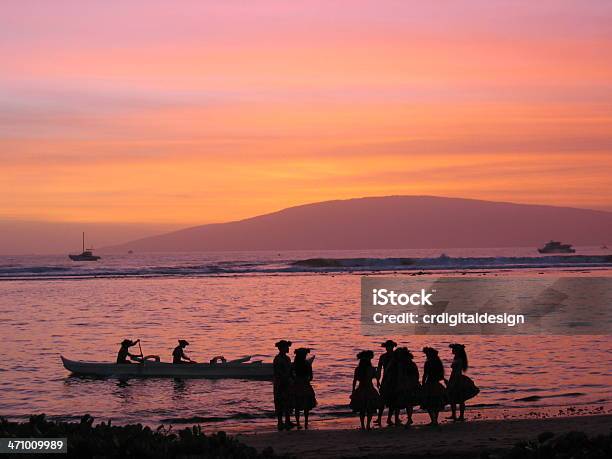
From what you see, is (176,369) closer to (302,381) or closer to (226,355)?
(226,355)

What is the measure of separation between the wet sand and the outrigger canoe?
393 inches

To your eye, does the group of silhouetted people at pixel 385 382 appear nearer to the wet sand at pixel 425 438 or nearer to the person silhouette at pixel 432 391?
the person silhouette at pixel 432 391

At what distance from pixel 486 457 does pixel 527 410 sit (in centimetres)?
986

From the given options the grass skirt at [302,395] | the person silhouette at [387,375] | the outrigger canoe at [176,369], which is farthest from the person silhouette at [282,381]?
the outrigger canoe at [176,369]

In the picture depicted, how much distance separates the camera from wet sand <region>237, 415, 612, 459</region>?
1591cm

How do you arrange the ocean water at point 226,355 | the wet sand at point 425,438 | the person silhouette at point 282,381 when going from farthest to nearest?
the ocean water at point 226,355, the person silhouette at point 282,381, the wet sand at point 425,438

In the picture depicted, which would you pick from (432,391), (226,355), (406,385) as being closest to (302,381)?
(406,385)

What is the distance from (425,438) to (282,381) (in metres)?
3.36

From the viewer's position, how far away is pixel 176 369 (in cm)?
2950

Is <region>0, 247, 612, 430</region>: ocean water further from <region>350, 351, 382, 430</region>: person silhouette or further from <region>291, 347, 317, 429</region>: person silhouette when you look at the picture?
<region>350, 351, 382, 430</region>: person silhouette

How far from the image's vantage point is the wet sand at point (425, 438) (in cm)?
1591

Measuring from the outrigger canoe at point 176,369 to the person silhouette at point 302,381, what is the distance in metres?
9.69

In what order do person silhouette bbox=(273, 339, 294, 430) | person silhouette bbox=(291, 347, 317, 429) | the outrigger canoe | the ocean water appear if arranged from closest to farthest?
1. person silhouette bbox=(273, 339, 294, 430)
2. person silhouette bbox=(291, 347, 317, 429)
3. the ocean water
4. the outrigger canoe

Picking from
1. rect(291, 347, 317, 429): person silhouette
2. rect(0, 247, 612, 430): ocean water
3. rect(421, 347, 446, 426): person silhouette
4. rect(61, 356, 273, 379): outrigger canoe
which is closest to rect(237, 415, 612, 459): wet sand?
rect(421, 347, 446, 426): person silhouette
